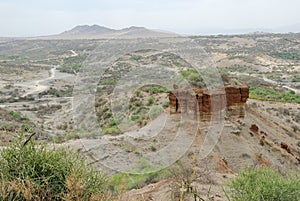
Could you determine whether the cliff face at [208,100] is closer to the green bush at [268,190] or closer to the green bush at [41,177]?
the green bush at [268,190]

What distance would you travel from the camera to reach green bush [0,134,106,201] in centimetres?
492

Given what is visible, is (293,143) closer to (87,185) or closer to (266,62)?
(87,185)

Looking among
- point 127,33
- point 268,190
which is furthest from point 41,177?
point 127,33

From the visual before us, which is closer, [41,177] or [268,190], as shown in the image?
[41,177]

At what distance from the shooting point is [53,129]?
23.1 m

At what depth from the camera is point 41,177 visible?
16.5ft

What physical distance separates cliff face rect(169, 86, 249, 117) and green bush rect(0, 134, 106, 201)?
9.25 metres

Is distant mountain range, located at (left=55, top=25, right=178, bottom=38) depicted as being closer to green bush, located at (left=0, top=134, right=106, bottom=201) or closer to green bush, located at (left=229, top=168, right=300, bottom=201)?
green bush, located at (left=229, top=168, right=300, bottom=201)

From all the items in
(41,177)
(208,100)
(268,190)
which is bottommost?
(268,190)

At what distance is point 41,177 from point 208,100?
33.5ft

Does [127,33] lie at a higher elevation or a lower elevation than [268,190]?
higher

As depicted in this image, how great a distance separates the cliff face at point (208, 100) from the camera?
14430 millimetres

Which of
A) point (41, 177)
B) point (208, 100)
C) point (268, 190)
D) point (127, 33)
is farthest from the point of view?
point (127, 33)

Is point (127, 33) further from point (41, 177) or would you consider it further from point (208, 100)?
point (41, 177)
